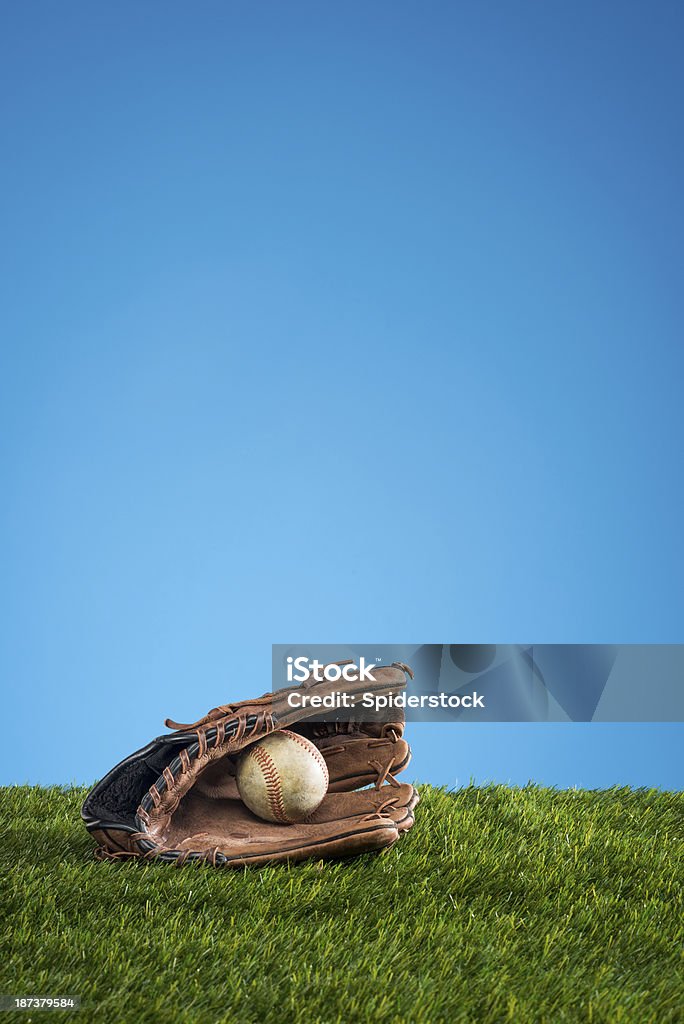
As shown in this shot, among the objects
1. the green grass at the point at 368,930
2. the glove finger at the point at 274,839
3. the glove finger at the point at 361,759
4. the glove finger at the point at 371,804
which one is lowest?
the green grass at the point at 368,930

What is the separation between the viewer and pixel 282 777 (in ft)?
11.8

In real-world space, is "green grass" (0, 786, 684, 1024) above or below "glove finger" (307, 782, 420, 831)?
below

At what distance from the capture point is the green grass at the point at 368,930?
2.47 meters

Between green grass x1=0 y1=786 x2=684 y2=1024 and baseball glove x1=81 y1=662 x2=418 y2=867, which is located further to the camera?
baseball glove x1=81 y1=662 x2=418 y2=867

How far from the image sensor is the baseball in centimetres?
362

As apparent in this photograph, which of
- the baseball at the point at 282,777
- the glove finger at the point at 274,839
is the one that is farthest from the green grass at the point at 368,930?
the baseball at the point at 282,777

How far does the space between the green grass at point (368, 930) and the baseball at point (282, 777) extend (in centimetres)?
27

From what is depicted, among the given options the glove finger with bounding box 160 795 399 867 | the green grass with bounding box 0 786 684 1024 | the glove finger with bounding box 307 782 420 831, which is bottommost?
the green grass with bounding box 0 786 684 1024

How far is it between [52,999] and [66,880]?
0.90 m

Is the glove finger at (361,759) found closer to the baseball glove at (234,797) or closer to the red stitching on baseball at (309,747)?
the baseball glove at (234,797)

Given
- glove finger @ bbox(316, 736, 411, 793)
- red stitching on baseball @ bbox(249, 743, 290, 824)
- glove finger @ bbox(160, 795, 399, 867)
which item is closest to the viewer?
glove finger @ bbox(160, 795, 399, 867)

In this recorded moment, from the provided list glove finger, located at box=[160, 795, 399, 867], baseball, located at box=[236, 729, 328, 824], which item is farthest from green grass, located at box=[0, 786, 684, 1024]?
baseball, located at box=[236, 729, 328, 824]

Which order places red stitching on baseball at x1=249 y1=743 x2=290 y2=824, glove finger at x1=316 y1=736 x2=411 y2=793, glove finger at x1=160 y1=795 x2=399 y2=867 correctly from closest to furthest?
glove finger at x1=160 y1=795 x2=399 y2=867, red stitching on baseball at x1=249 y1=743 x2=290 y2=824, glove finger at x1=316 y1=736 x2=411 y2=793

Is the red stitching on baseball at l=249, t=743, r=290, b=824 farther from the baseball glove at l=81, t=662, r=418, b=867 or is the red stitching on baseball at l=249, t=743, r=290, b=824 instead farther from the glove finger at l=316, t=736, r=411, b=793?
the glove finger at l=316, t=736, r=411, b=793
